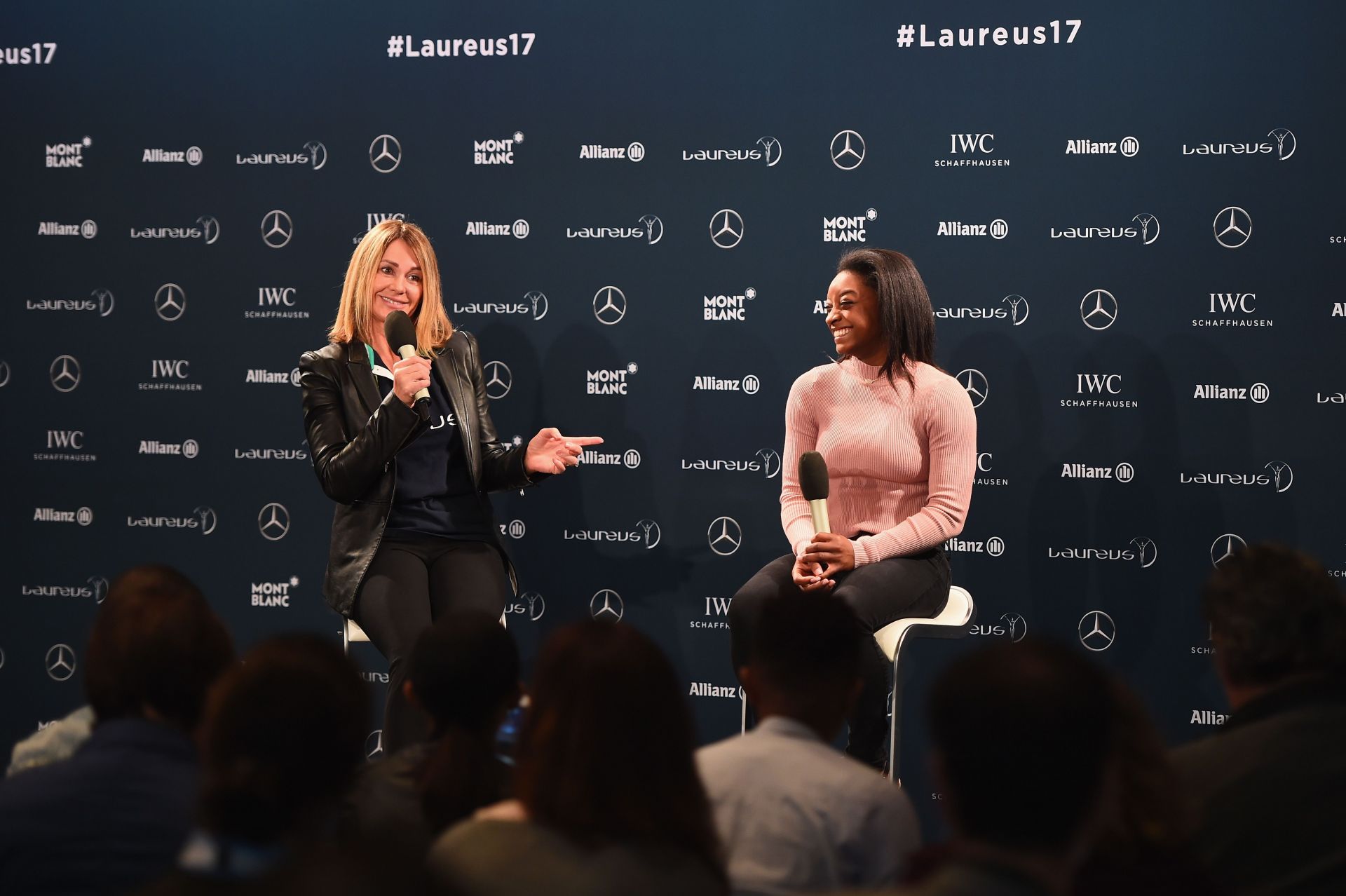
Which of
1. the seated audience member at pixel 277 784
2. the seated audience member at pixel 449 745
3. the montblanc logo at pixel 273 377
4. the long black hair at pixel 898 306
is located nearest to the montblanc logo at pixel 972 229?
the long black hair at pixel 898 306

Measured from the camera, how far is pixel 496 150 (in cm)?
442

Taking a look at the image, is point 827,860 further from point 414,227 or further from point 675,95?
point 675,95

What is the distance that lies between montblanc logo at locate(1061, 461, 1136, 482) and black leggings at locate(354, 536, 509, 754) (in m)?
1.84

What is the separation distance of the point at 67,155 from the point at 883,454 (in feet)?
10.8

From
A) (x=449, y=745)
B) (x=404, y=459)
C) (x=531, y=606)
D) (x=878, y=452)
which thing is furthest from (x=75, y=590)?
(x=449, y=745)

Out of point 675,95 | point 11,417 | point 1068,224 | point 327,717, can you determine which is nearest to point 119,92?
point 11,417

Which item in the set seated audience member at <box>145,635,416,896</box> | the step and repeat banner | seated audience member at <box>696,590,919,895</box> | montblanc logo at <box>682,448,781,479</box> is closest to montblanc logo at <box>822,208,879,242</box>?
the step and repeat banner

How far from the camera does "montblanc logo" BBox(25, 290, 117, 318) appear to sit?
184 inches

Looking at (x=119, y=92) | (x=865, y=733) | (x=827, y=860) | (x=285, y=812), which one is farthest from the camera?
(x=119, y=92)

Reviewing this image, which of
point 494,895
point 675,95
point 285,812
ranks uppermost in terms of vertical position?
point 675,95

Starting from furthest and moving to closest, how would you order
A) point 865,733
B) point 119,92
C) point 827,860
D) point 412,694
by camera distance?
1. point 119,92
2. point 865,733
3. point 412,694
4. point 827,860

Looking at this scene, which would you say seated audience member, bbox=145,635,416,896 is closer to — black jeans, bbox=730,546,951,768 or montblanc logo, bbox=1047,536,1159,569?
black jeans, bbox=730,546,951,768

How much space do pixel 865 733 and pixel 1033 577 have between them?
3.71ft

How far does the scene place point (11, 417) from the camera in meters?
4.73
